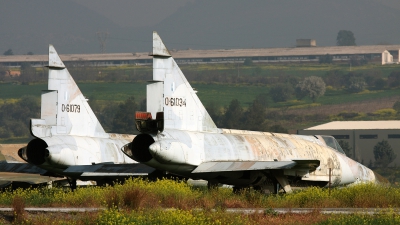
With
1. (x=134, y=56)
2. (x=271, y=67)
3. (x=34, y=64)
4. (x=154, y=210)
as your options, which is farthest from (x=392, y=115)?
(x=154, y=210)

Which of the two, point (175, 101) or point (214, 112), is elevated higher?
point (214, 112)

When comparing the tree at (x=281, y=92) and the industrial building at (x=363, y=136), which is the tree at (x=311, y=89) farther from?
the industrial building at (x=363, y=136)

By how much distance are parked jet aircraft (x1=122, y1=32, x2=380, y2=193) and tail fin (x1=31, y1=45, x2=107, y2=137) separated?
14.7ft

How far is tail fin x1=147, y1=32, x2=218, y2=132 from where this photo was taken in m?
24.2

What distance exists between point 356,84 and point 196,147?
429ft

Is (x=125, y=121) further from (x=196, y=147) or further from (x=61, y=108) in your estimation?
(x=196, y=147)

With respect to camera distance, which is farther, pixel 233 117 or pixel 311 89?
pixel 311 89

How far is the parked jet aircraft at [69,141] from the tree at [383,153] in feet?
212

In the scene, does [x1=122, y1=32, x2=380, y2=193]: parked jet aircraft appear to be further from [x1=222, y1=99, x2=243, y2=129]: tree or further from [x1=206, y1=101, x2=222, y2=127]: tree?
[x1=206, y1=101, x2=222, y2=127]: tree

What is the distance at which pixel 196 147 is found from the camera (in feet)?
79.2

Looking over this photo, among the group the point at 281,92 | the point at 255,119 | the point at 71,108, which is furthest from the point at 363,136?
the point at 71,108

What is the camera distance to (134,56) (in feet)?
606

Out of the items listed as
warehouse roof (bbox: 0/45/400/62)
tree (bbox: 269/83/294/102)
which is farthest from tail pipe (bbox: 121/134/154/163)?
warehouse roof (bbox: 0/45/400/62)

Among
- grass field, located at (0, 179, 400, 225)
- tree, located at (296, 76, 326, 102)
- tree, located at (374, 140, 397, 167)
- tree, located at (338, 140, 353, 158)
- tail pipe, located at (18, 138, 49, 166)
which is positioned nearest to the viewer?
grass field, located at (0, 179, 400, 225)
